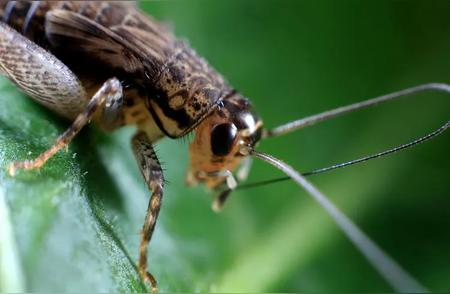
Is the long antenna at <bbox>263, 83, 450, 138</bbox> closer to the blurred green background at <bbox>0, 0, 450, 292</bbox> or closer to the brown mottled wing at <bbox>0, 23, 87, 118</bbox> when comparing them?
the blurred green background at <bbox>0, 0, 450, 292</bbox>

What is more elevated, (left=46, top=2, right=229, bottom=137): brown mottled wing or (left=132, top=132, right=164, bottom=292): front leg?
(left=46, top=2, right=229, bottom=137): brown mottled wing

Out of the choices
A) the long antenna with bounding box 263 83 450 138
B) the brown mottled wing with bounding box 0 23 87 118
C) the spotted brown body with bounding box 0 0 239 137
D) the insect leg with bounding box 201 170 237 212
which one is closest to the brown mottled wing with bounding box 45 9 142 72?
the spotted brown body with bounding box 0 0 239 137

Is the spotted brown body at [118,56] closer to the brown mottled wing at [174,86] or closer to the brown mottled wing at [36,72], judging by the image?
the brown mottled wing at [174,86]

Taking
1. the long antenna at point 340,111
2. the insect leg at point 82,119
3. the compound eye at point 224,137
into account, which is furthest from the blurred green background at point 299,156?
the compound eye at point 224,137

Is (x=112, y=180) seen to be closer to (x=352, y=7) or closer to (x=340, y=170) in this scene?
(x=340, y=170)

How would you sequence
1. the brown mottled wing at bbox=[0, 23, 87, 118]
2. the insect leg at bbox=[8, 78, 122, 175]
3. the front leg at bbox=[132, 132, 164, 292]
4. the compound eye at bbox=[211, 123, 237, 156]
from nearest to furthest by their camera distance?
the insect leg at bbox=[8, 78, 122, 175], the front leg at bbox=[132, 132, 164, 292], the brown mottled wing at bbox=[0, 23, 87, 118], the compound eye at bbox=[211, 123, 237, 156]

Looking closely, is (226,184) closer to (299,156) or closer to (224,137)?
(224,137)
